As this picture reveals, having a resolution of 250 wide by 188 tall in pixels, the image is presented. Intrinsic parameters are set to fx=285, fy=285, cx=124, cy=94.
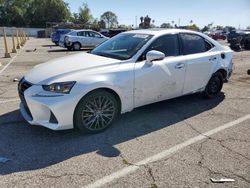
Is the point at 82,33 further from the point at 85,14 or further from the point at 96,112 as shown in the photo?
the point at 85,14

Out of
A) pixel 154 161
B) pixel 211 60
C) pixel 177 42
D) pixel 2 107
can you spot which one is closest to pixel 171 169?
pixel 154 161

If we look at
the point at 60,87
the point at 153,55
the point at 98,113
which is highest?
the point at 153,55

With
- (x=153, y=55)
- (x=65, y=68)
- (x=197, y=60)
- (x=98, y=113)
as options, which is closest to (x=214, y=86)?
(x=197, y=60)

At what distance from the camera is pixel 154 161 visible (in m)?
3.81

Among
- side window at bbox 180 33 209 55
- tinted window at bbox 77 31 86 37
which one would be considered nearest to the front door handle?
side window at bbox 180 33 209 55

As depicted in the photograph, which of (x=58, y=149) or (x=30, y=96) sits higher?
(x=30, y=96)

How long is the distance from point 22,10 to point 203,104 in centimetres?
7520

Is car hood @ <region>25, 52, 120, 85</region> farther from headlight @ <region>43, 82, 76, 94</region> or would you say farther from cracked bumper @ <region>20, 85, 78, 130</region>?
cracked bumper @ <region>20, 85, 78, 130</region>

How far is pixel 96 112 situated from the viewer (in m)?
4.59

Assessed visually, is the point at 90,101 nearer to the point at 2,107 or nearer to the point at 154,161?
the point at 154,161

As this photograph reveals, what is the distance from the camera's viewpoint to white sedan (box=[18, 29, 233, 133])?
4.24m

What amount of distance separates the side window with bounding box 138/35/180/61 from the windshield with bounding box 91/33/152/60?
0.55 ft

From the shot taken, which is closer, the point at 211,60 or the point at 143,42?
the point at 143,42

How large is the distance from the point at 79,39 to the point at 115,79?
16.7 m
